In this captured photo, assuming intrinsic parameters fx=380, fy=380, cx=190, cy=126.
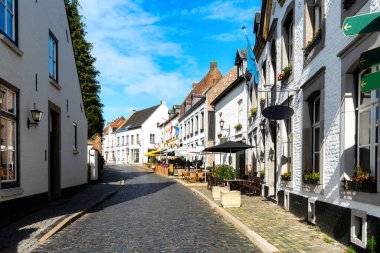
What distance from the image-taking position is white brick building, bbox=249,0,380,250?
588 centimetres

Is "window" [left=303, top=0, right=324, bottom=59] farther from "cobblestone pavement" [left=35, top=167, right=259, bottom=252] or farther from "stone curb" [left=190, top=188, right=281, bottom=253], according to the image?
"cobblestone pavement" [left=35, top=167, right=259, bottom=252]

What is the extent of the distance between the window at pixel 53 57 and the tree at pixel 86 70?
12.9 m

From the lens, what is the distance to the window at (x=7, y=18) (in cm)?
811

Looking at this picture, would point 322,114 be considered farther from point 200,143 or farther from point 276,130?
point 200,143

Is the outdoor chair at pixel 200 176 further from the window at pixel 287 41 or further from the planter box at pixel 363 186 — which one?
the planter box at pixel 363 186

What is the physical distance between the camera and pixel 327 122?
7590 millimetres

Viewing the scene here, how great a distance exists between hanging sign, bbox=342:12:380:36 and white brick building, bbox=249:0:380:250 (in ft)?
7.90

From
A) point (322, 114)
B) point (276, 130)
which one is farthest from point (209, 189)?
point (322, 114)

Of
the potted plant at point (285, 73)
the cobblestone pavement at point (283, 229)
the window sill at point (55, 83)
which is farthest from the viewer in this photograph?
the window sill at point (55, 83)

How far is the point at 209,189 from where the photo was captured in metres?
18.8

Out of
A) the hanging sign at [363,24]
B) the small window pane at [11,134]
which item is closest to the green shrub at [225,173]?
the small window pane at [11,134]

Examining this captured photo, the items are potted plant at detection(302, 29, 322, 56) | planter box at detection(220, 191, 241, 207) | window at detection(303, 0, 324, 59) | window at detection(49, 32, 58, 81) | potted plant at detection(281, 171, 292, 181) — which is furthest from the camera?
window at detection(49, 32, 58, 81)

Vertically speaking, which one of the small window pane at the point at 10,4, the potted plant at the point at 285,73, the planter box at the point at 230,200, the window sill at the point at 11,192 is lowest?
the planter box at the point at 230,200

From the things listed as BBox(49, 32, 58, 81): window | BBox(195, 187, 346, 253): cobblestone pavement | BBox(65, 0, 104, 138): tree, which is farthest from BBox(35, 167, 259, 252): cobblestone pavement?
BBox(65, 0, 104, 138): tree
